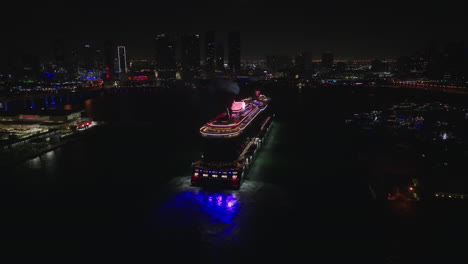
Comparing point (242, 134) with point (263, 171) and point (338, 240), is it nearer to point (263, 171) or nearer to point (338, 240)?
point (263, 171)

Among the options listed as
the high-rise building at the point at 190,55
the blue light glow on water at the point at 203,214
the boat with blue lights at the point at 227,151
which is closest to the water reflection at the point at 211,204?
the blue light glow on water at the point at 203,214

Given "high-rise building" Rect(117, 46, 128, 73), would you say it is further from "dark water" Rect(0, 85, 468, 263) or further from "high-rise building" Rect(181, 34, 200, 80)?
"dark water" Rect(0, 85, 468, 263)

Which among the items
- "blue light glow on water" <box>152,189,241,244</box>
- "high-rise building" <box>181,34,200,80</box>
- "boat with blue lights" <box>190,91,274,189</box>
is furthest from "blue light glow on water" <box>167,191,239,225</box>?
"high-rise building" <box>181,34,200,80</box>

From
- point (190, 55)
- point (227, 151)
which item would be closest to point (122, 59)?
point (190, 55)

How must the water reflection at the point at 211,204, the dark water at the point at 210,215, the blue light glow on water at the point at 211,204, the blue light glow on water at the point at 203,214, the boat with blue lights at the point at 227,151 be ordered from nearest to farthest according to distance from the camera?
the dark water at the point at 210,215, the blue light glow on water at the point at 203,214, the water reflection at the point at 211,204, the blue light glow on water at the point at 211,204, the boat with blue lights at the point at 227,151

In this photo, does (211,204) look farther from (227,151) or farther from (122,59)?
(122,59)

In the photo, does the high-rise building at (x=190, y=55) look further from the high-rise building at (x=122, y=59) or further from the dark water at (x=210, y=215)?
the dark water at (x=210, y=215)
